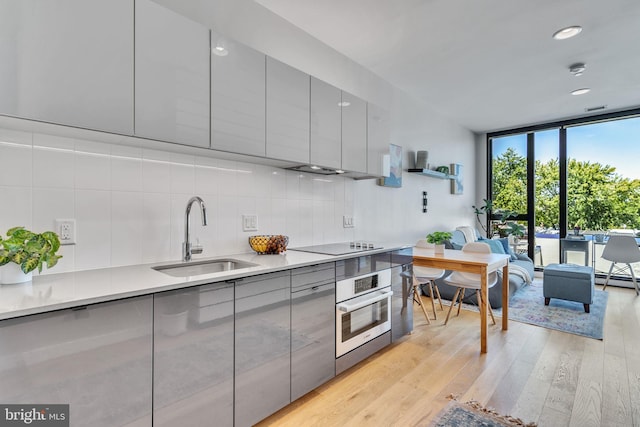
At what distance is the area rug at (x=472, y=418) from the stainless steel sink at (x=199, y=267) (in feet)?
4.38

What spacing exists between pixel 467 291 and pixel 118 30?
13.1ft

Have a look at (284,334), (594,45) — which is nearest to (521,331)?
(284,334)

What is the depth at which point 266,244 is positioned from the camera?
215 centimetres

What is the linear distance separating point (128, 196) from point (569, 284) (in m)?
4.37

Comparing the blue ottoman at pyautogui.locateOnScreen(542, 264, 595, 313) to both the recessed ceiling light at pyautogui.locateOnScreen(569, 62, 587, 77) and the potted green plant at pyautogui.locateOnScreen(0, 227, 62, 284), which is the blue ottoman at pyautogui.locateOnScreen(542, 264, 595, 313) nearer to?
the recessed ceiling light at pyautogui.locateOnScreen(569, 62, 587, 77)

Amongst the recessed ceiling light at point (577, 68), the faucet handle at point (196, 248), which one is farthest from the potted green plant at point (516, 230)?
the faucet handle at point (196, 248)

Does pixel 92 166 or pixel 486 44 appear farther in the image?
pixel 486 44

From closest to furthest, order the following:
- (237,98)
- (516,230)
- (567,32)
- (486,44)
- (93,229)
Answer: (93,229), (237,98), (567,32), (486,44), (516,230)

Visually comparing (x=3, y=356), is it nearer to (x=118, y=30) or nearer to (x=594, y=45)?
(x=118, y=30)

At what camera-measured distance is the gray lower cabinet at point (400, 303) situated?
262 centimetres

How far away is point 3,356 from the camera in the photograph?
3.11 feet

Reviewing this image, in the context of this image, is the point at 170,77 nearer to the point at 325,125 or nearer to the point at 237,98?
the point at 237,98

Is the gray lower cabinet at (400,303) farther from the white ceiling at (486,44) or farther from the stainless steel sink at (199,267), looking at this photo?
the white ceiling at (486,44)

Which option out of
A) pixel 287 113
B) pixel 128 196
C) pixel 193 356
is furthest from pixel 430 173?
pixel 193 356
